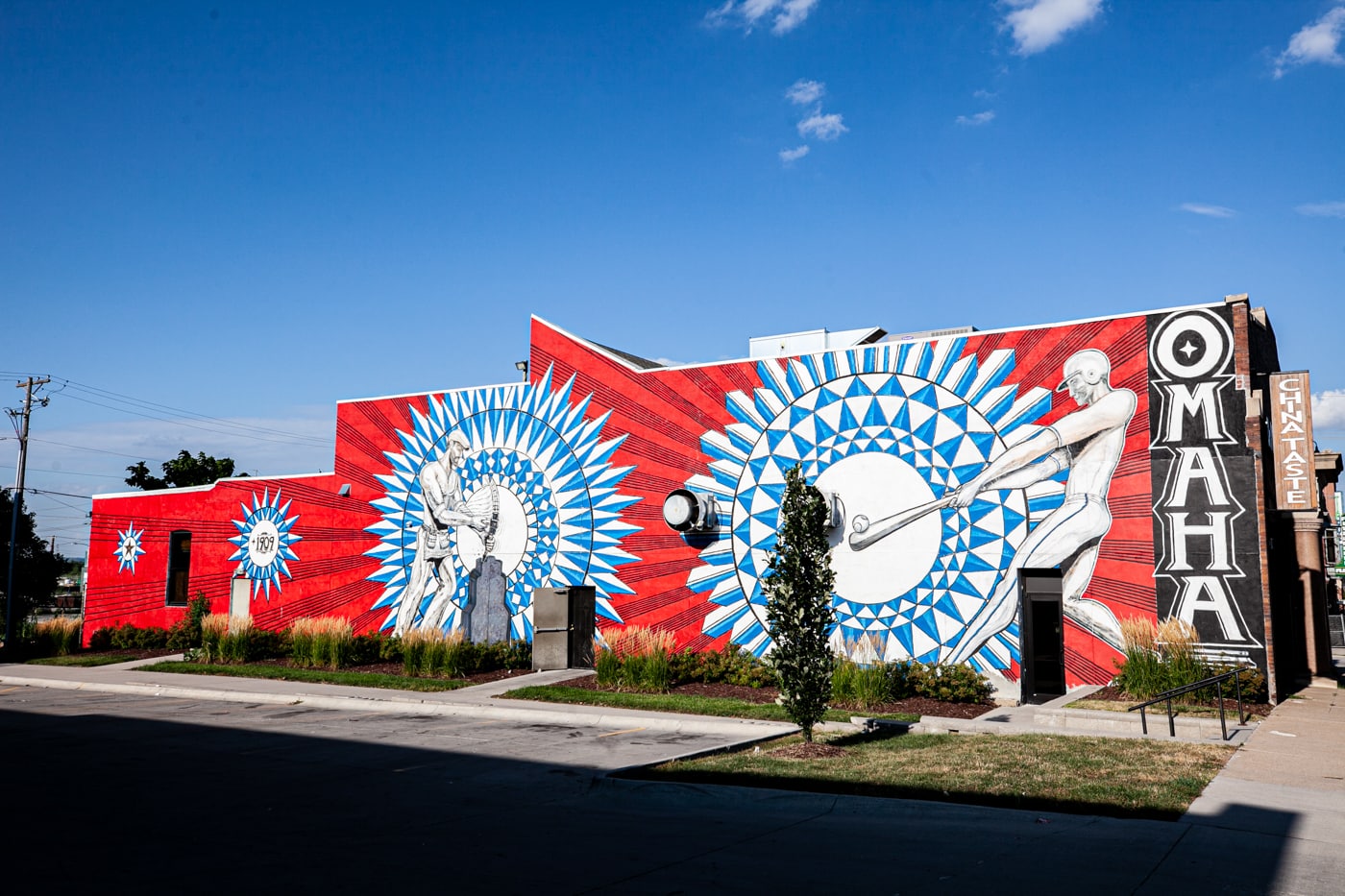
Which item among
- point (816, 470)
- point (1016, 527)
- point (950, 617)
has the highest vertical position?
point (816, 470)

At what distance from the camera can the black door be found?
66.1ft

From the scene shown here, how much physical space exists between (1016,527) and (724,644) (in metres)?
7.17

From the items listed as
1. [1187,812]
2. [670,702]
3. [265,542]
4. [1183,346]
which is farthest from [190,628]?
[1187,812]

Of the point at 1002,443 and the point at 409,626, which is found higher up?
the point at 1002,443

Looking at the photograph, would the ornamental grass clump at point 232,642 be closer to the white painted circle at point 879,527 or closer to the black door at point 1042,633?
the white painted circle at point 879,527

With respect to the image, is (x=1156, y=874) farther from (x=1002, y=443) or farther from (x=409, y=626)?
(x=409, y=626)

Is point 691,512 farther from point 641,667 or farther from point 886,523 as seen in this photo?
point 886,523

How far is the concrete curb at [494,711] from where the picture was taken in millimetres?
16719

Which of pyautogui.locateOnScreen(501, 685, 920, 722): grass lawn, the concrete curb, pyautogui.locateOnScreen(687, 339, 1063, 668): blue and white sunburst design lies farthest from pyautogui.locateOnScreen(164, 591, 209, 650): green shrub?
pyautogui.locateOnScreen(687, 339, 1063, 668): blue and white sunburst design

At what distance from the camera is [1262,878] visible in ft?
24.7

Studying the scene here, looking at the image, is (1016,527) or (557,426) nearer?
(1016,527)

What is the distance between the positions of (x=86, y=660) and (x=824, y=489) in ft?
74.8

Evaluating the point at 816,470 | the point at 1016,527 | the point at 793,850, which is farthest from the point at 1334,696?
the point at 793,850

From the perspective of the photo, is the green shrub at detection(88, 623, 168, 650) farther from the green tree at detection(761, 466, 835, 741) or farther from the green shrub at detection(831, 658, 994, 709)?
the green tree at detection(761, 466, 835, 741)
